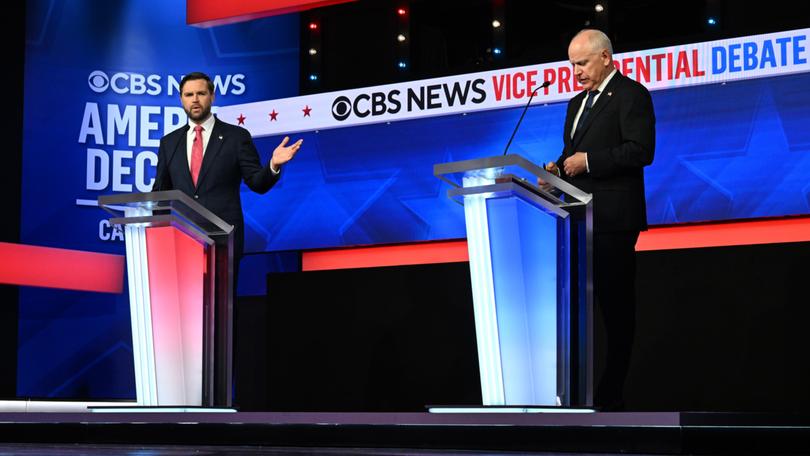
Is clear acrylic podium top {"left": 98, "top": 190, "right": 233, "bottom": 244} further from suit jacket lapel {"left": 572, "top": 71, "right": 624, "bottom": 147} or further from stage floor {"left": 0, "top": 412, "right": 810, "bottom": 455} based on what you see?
suit jacket lapel {"left": 572, "top": 71, "right": 624, "bottom": 147}

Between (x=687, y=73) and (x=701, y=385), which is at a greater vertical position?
(x=687, y=73)

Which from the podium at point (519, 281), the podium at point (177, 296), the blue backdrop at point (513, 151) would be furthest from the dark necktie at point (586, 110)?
the blue backdrop at point (513, 151)

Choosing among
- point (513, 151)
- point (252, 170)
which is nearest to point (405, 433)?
point (252, 170)

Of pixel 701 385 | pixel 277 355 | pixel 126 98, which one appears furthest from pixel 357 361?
pixel 126 98

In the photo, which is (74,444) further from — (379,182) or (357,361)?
(379,182)

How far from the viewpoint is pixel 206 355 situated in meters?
3.20

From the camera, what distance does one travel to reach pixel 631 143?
2930 mm

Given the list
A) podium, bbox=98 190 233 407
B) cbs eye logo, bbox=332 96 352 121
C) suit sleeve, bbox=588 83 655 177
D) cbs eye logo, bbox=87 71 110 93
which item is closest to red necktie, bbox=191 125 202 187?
podium, bbox=98 190 233 407

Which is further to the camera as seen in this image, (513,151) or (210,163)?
(513,151)

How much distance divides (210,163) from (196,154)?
0.07 meters

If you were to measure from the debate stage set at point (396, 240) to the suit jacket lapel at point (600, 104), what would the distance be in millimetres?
149

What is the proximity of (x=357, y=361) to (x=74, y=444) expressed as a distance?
1.90 meters

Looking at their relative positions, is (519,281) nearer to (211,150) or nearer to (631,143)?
(631,143)

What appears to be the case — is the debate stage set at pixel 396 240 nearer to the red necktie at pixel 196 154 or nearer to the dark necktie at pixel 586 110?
the red necktie at pixel 196 154
